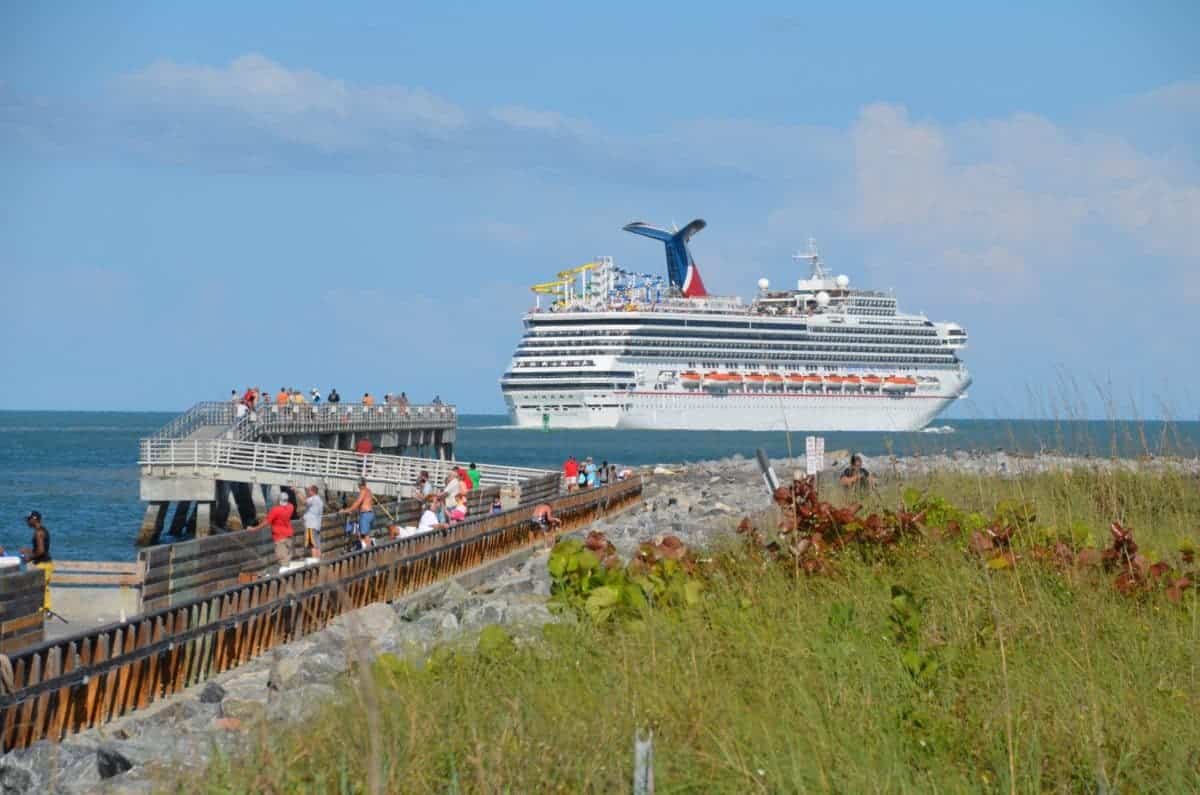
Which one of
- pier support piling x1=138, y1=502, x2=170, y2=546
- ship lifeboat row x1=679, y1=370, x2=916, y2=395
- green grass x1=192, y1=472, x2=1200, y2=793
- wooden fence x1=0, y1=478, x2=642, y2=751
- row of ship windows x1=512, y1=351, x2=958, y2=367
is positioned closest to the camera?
green grass x1=192, y1=472, x2=1200, y2=793

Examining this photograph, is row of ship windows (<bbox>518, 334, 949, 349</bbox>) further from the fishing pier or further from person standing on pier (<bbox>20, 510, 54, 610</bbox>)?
person standing on pier (<bbox>20, 510, 54, 610</bbox>)

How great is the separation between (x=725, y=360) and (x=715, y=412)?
3313 millimetres

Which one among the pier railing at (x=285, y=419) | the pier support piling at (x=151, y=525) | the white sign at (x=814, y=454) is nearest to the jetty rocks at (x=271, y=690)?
the white sign at (x=814, y=454)

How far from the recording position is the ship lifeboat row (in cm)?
8956

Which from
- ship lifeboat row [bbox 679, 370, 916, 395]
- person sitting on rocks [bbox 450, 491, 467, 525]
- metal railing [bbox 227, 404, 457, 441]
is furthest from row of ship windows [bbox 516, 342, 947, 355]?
person sitting on rocks [bbox 450, 491, 467, 525]

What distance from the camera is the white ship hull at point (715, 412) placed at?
88812 mm

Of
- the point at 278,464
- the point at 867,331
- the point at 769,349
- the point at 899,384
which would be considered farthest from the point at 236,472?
the point at 899,384

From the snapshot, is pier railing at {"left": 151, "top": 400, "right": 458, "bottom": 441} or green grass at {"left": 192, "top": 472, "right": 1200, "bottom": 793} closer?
green grass at {"left": 192, "top": 472, "right": 1200, "bottom": 793}

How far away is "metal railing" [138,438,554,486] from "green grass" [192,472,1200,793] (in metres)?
23.7

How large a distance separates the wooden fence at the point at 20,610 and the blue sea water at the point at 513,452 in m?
5.26

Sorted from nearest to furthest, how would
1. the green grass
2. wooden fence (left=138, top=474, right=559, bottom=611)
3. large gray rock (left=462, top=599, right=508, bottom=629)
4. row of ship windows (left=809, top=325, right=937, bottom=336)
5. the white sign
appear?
1. the green grass
2. large gray rock (left=462, top=599, right=508, bottom=629)
3. wooden fence (left=138, top=474, right=559, bottom=611)
4. the white sign
5. row of ship windows (left=809, top=325, right=937, bottom=336)

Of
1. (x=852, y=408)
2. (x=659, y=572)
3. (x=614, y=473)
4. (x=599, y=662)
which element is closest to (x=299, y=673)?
(x=659, y=572)

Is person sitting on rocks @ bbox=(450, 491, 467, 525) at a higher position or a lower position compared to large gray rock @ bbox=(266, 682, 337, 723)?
higher

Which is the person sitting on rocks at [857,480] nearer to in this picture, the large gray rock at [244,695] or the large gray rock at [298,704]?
the large gray rock at [244,695]
